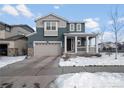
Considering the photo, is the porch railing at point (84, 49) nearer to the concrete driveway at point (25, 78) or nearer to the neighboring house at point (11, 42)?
the neighboring house at point (11, 42)

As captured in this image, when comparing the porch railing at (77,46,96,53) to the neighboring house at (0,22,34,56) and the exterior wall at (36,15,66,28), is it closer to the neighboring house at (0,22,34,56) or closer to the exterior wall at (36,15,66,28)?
the exterior wall at (36,15,66,28)

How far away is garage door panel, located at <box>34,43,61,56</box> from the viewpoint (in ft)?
103

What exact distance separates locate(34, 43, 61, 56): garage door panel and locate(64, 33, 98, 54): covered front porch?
4.49ft

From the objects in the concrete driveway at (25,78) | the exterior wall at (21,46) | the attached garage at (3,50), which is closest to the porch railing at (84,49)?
the exterior wall at (21,46)

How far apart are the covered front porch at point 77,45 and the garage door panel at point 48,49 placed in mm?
1368

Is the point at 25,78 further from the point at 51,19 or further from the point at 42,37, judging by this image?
the point at 51,19

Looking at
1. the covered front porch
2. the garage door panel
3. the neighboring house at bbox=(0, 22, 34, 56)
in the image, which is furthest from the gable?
the neighboring house at bbox=(0, 22, 34, 56)

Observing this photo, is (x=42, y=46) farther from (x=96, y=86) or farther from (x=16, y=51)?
(x=96, y=86)

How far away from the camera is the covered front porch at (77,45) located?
3053 centimetres

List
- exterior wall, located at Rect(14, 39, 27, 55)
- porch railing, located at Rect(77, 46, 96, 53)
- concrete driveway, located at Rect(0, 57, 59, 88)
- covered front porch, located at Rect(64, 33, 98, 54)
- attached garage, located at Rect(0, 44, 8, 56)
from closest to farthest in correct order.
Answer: concrete driveway, located at Rect(0, 57, 59, 88), covered front porch, located at Rect(64, 33, 98, 54), porch railing, located at Rect(77, 46, 96, 53), attached garage, located at Rect(0, 44, 8, 56), exterior wall, located at Rect(14, 39, 27, 55)

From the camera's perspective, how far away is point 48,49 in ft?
104

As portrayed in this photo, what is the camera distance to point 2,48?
112 ft
